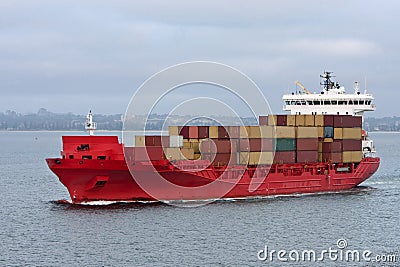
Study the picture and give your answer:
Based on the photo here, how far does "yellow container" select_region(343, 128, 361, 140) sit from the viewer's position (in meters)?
50.7

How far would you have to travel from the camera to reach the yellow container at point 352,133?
1994 inches

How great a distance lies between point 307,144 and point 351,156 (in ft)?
15.0

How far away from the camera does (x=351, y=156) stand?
51812 millimetres

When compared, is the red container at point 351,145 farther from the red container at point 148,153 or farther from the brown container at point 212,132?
the red container at point 148,153

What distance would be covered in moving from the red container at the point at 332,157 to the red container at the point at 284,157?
128 inches

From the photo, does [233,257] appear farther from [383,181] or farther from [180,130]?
[383,181]

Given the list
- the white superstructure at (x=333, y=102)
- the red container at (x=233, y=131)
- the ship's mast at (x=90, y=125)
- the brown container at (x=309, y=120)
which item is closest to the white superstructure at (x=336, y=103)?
the white superstructure at (x=333, y=102)

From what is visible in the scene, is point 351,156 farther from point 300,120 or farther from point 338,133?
point 300,120

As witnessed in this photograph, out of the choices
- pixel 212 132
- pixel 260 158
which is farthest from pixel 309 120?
pixel 212 132

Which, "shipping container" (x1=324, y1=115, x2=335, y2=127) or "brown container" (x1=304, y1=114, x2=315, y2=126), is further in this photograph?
"brown container" (x1=304, y1=114, x2=315, y2=126)

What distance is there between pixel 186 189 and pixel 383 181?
998 inches

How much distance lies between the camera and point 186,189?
42938 millimetres

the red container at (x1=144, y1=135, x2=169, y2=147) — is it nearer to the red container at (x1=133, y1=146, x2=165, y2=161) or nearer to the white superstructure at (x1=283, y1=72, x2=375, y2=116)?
the red container at (x1=133, y1=146, x2=165, y2=161)

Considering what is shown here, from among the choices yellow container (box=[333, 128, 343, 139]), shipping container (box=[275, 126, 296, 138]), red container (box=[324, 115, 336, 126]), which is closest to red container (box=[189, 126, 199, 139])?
shipping container (box=[275, 126, 296, 138])
